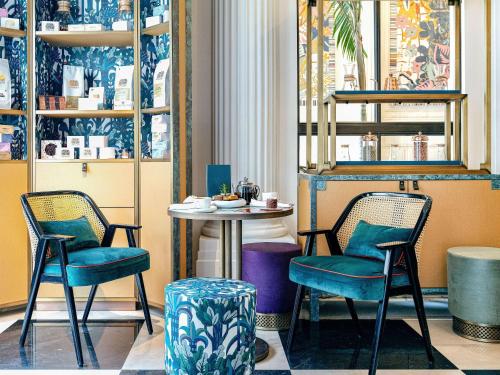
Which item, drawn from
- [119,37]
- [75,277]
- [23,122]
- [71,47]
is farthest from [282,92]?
[75,277]

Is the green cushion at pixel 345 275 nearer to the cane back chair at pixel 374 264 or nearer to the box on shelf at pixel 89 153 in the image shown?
the cane back chair at pixel 374 264

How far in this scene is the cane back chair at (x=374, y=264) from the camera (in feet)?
9.09

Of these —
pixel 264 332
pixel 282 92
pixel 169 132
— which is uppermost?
pixel 282 92

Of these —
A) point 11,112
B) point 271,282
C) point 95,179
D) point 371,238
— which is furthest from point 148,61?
point 371,238

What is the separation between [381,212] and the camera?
11.5ft

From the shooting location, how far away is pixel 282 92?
4.46 metres

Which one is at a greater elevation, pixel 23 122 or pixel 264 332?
pixel 23 122

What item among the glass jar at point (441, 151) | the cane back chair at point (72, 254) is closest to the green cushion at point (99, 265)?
the cane back chair at point (72, 254)

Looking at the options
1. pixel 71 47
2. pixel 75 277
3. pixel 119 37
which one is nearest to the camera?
pixel 75 277

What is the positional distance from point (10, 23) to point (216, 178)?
199 cm

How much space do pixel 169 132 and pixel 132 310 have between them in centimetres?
134

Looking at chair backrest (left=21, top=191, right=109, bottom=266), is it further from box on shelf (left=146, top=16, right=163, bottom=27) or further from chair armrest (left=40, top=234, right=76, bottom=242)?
box on shelf (left=146, top=16, right=163, bottom=27)

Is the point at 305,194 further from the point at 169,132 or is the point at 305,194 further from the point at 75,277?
the point at 75,277

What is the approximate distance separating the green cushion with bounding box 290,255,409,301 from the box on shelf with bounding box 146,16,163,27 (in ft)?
6.51
